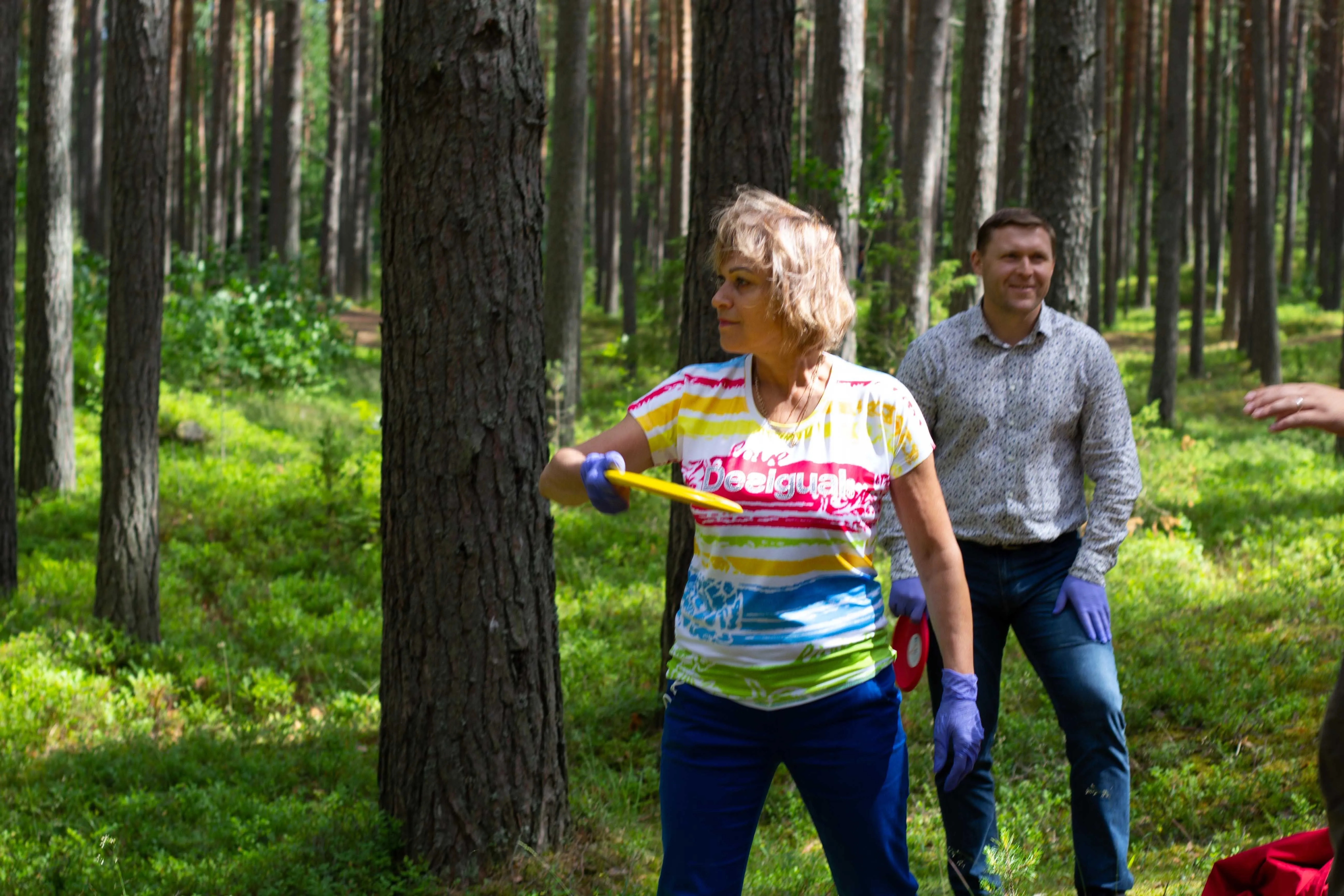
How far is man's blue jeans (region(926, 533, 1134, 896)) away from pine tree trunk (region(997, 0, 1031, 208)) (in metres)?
17.1

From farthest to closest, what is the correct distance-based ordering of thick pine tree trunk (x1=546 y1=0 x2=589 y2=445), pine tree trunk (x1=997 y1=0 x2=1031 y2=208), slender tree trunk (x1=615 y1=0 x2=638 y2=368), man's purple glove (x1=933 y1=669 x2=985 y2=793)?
1. slender tree trunk (x1=615 y1=0 x2=638 y2=368)
2. pine tree trunk (x1=997 y1=0 x2=1031 y2=208)
3. thick pine tree trunk (x1=546 y1=0 x2=589 y2=445)
4. man's purple glove (x1=933 y1=669 x2=985 y2=793)

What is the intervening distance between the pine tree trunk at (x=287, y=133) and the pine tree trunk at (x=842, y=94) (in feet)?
39.3

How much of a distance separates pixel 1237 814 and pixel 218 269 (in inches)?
707

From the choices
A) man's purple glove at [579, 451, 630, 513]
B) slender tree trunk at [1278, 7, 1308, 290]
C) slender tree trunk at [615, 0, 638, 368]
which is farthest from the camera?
slender tree trunk at [1278, 7, 1308, 290]

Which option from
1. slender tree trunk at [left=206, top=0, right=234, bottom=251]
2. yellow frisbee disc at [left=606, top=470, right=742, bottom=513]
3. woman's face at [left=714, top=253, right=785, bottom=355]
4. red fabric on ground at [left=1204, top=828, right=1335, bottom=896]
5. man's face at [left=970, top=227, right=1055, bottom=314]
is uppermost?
slender tree trunk at [left=206, top=0, right=234, bottom=251]

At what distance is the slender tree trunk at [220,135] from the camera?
23438mm

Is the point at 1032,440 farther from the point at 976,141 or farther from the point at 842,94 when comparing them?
the point at 976,141

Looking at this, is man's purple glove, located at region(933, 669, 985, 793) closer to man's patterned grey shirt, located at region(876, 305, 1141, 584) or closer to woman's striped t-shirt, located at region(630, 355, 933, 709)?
woman's striped t-shirt, located at region(630, 355, 933, 709)

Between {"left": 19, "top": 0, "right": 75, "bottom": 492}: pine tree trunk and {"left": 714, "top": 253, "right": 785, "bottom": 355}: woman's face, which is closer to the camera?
{"left": 714, "top": 253, "right": 785, "bottom": 355}: woman's face

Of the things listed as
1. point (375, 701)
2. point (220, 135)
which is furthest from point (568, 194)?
point (220, 135)

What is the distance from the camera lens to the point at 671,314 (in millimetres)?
11211

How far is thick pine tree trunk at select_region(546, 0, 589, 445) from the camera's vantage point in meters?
12.9

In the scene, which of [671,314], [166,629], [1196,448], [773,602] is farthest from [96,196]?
[773,602]

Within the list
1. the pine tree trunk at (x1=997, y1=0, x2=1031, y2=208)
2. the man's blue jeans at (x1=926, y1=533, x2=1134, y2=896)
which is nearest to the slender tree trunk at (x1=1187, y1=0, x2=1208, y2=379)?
the pine tree trunk at (x1=997, y1=0, x2=1031, y2=208)
